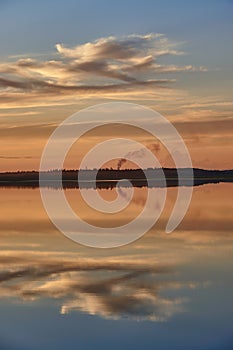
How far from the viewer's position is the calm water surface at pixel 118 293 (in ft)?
14.6

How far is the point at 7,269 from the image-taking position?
6164 mm

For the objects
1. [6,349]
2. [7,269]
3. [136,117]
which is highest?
[136,117]

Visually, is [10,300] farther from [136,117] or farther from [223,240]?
[136,117]

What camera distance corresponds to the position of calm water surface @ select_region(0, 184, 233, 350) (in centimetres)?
446

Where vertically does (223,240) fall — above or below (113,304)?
above

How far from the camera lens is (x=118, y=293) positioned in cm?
531

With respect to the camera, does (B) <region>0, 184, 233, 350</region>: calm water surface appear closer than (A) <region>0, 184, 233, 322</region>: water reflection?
Yes

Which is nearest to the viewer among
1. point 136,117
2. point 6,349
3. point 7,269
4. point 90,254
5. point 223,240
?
point 6,349

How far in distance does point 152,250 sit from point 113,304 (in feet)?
6.83

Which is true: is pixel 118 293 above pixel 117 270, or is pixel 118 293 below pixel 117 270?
below

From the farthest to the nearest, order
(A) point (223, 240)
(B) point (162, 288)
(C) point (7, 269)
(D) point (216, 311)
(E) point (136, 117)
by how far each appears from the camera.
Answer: (E) point (136, 117) → (A) point (223, 240) → (C) point (7, 269) → (B) point (162, 288) → (D) point (216, 311)

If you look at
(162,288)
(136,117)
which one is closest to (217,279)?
(162,288)

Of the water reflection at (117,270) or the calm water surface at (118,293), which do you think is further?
the water reflection at (117,270)

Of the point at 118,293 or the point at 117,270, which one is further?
the point at 117,270
